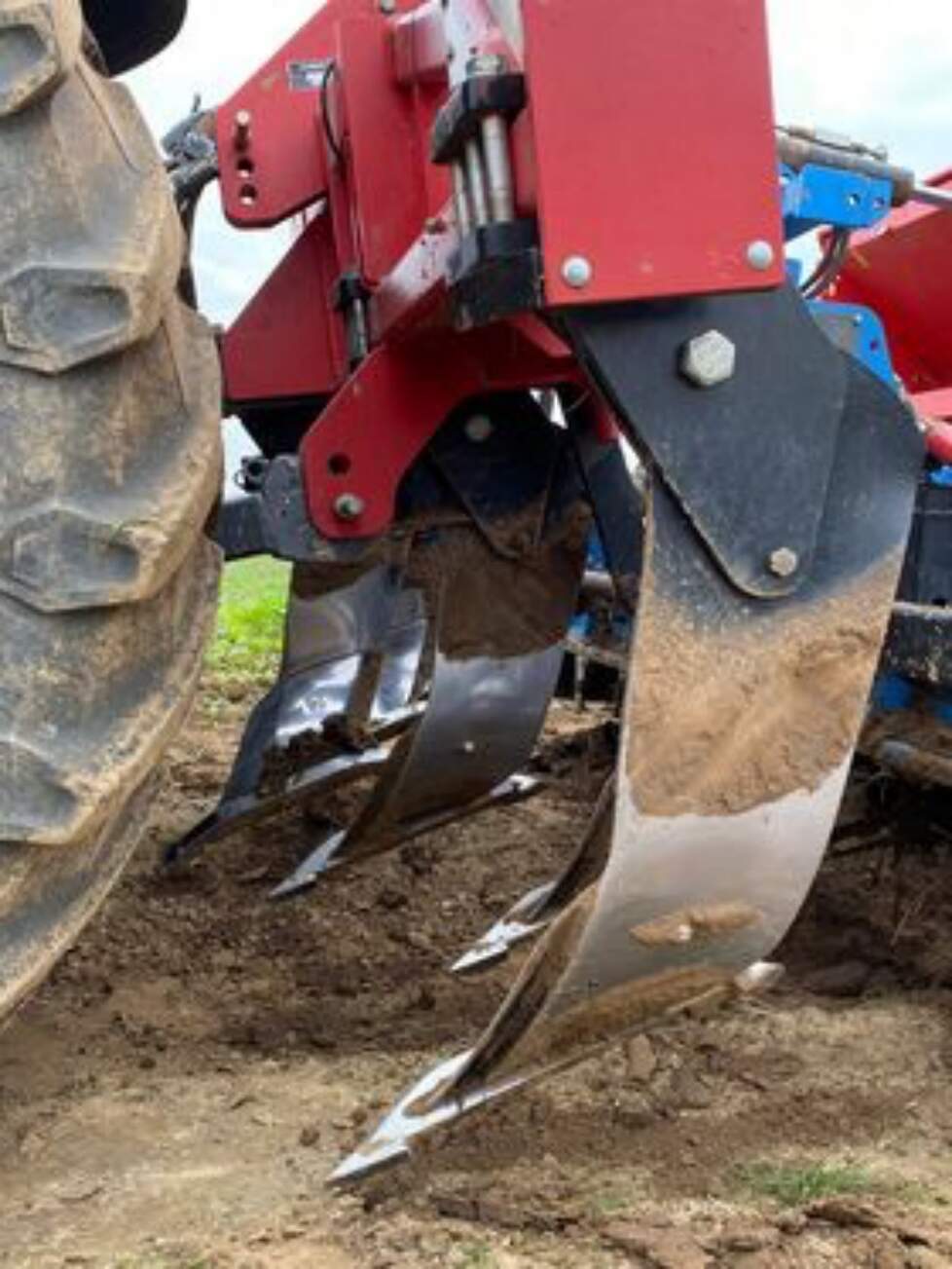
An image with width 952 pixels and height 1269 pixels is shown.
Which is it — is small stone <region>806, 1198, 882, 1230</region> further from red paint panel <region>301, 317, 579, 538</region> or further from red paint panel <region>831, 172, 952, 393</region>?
red paint panel <region>831, 172, 952, 393</region>

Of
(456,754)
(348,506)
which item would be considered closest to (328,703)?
(456,754)

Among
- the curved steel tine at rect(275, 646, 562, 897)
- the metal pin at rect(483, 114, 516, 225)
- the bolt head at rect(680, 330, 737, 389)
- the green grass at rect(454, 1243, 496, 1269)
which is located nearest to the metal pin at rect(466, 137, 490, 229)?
the metal pin at rect(483, 114, 516, 225)

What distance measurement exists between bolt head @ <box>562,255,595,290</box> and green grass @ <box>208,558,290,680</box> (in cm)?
219

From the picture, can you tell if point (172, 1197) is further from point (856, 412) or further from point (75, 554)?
point (856, 412)

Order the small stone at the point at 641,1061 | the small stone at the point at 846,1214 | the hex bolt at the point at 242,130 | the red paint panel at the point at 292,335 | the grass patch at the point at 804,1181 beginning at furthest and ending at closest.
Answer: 1. the red paint panel at the point at 292,335
2. the hex bolt at the point at 242,130
3. the small stone at the point at 641,1061
4. the grass patch at the point at 804,1181
5. the small stone at the point at 846,1214

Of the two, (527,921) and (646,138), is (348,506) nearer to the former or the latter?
(527,921)

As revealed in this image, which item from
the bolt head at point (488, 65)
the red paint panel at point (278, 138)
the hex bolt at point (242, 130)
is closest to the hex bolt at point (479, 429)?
the red paint panel at point (278, 138)

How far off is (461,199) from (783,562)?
1.55 ft

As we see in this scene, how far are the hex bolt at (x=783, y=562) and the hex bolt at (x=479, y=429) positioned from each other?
952mm

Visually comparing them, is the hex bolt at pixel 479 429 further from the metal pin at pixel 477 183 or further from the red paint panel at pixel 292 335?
the metal pin at pixel 477 183

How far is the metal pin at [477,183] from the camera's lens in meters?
1.77

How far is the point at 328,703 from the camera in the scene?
324 centimetres

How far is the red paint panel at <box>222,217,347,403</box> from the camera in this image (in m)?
2.81

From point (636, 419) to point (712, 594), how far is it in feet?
0.59
